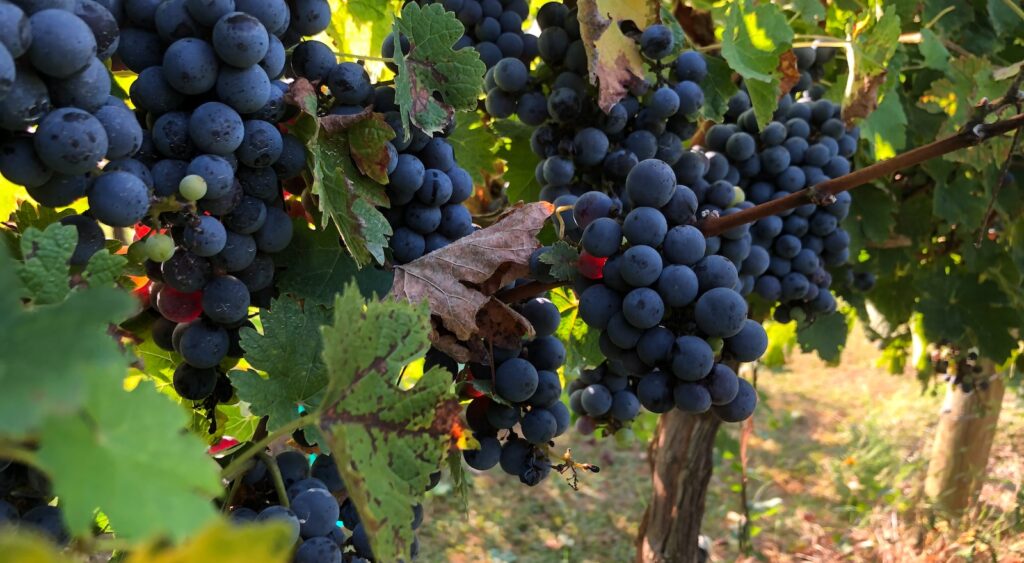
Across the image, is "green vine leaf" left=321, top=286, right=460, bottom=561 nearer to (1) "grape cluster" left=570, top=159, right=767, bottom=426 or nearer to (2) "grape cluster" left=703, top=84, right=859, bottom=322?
(1) "grape cluster" left=570, top=159, right=767, bottom=426

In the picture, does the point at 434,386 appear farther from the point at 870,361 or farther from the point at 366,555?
the point at 870,361

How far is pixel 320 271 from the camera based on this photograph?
957 millimetres

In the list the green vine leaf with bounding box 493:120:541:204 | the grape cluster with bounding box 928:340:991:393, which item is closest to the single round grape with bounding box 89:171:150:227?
the green vine leaf with bounding box 493:120:541:204

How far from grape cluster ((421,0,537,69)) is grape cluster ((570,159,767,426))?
1.77ft

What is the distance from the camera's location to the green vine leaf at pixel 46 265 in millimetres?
568

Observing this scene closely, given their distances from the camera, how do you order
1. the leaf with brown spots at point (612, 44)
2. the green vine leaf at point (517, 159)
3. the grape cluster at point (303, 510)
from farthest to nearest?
1. the green vine leaf at point (517, 159)
2. the leaf with brown spots at point (612, 44)
3. the grape cluster at point (303, 510)

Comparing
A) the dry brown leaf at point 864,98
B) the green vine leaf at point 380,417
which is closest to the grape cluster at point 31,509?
the green vine leaf at point 380,417

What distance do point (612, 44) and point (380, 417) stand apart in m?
0.77

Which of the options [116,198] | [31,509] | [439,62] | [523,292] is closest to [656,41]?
[439,62]

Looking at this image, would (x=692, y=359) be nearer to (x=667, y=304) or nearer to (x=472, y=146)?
(x=667, y=304)

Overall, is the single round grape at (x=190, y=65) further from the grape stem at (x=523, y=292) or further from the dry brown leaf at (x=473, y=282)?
the grape stem at (x=523, y=292)

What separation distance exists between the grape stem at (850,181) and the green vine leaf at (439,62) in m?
0.33

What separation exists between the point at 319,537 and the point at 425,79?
0.54 metres

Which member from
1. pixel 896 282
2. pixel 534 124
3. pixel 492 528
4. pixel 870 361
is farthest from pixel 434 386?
pixel 870 361
